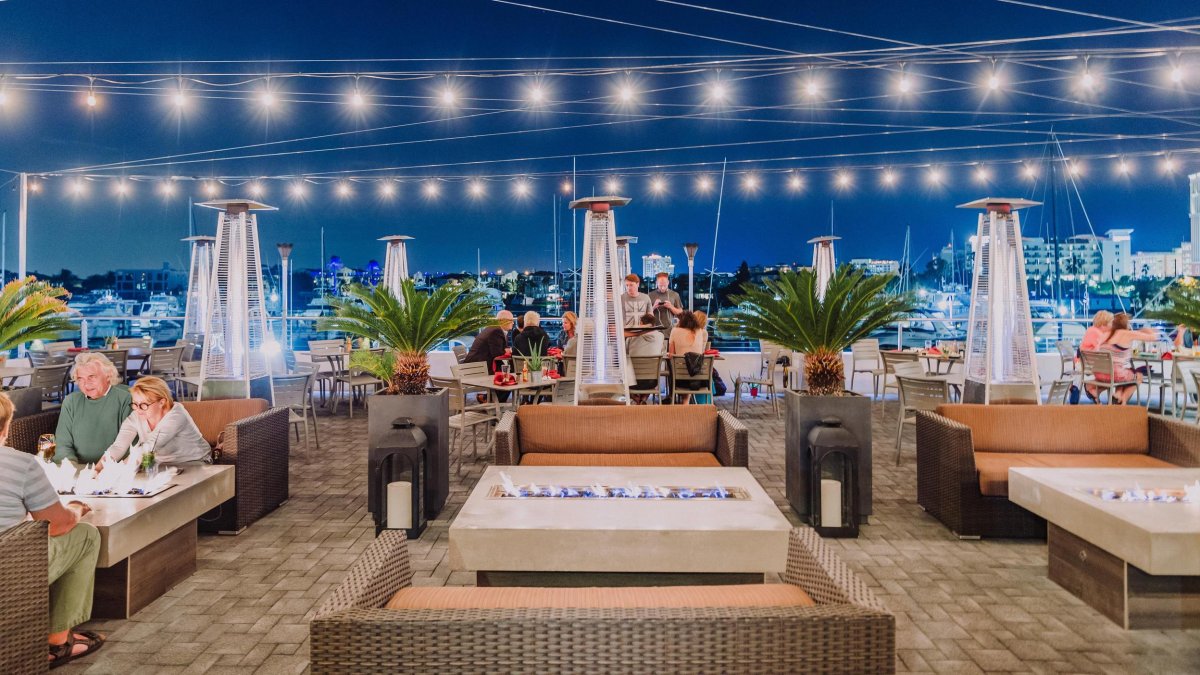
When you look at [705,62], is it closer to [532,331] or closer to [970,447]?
[532,331]

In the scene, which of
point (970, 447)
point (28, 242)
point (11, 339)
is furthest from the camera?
point (28, 242)

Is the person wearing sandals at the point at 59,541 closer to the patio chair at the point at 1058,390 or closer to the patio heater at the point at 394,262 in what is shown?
the patio chair at the point at 1058,390

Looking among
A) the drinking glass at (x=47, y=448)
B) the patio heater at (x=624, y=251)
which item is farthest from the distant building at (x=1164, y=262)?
the drinking glass at (x=47, y=448)

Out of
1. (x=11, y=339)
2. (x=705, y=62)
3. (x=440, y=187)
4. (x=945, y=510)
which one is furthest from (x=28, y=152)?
(x=945, y=510)

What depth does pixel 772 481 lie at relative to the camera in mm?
6090

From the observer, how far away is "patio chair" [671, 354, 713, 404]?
27.8ft

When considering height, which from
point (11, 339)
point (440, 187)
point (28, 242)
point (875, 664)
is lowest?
point (875, 664)

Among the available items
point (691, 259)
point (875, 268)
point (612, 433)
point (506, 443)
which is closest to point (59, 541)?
point (506, 443)

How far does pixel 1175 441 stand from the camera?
15.5 feet

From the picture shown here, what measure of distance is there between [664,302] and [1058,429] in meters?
6.67

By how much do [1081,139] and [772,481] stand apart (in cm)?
996

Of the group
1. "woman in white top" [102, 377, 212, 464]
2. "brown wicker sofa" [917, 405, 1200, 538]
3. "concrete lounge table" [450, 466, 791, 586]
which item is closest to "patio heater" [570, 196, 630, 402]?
"brown wicker sofa" [917, 405, 1200, 538]

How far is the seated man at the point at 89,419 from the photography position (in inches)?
171

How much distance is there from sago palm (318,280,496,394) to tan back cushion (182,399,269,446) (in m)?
0.80
